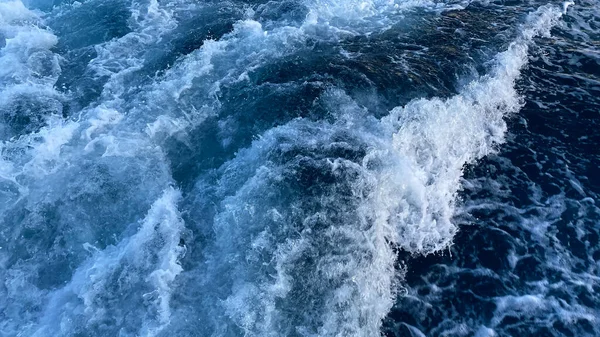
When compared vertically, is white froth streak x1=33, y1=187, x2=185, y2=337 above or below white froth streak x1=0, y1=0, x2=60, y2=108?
below

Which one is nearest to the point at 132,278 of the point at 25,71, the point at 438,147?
the point at 438,147

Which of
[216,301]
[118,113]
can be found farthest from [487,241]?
[118,113]

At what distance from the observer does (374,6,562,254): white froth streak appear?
6.15 metres

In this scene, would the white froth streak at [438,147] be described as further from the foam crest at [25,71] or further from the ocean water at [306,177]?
the foam crest at [25,71]

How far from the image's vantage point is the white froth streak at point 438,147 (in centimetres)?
615

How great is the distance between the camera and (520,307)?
206 inches

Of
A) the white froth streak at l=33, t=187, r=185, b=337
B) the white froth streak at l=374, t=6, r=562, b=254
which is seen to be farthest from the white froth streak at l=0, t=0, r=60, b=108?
the white froth streak at l=374, t=6, r=562, b=254

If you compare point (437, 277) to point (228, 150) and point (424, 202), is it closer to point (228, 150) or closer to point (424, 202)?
point (424, 202)

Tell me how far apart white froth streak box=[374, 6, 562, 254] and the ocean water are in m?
0.04

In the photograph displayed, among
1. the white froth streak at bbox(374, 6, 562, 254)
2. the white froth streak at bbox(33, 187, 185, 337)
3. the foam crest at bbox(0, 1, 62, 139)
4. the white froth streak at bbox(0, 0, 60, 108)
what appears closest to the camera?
the white froth streak at bbox(33, 187, 185, 337)

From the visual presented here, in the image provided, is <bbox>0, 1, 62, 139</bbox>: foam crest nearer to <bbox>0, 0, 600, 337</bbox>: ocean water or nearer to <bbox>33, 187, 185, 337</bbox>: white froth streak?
<bbox>0, 0, 600, 337</bbox>: ocean water

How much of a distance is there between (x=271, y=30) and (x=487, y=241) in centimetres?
755

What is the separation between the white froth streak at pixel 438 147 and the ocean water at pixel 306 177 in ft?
0.13

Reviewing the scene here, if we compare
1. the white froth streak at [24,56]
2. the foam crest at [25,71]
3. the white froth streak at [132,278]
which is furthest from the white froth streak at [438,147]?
the white froth streak at [24,56]
